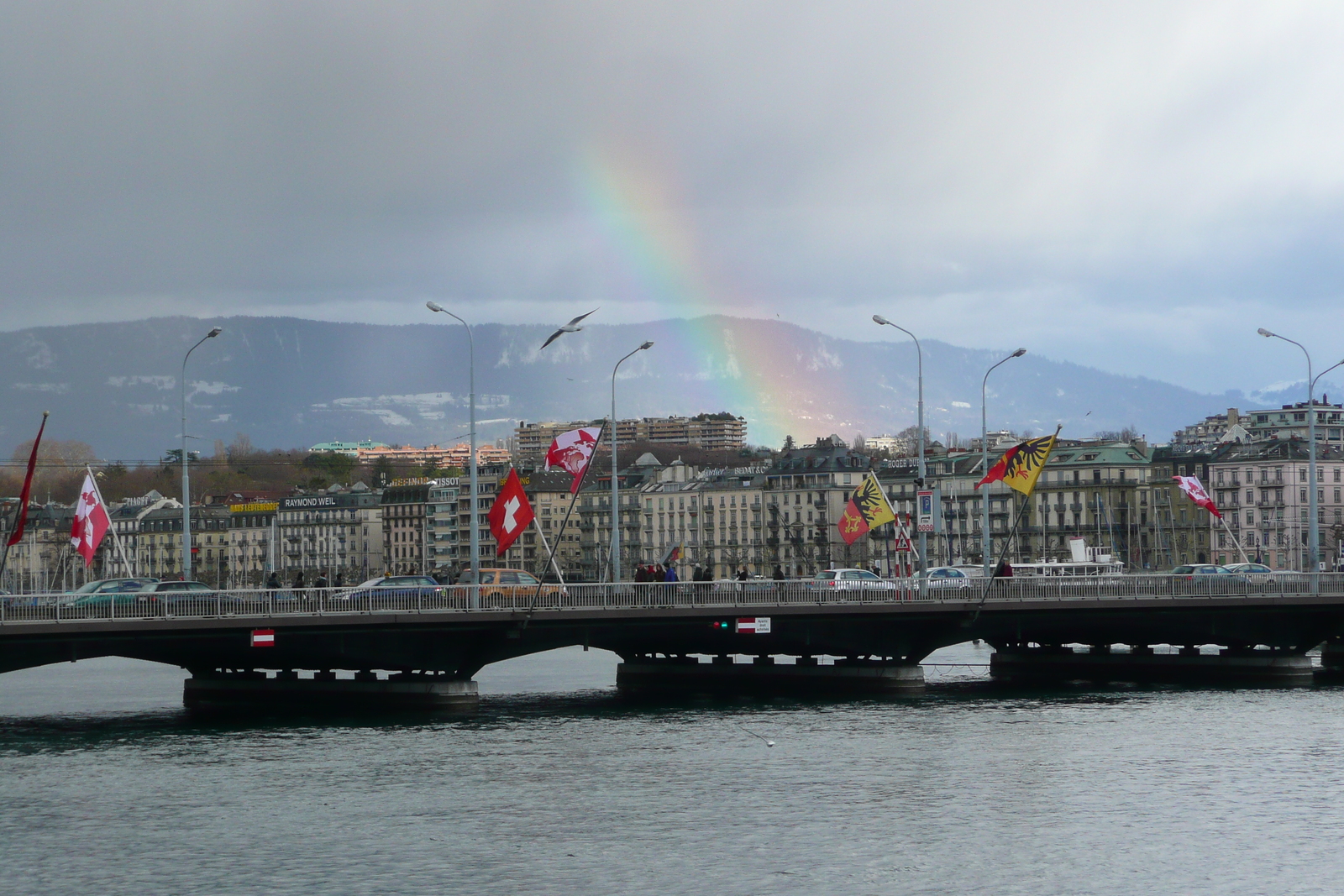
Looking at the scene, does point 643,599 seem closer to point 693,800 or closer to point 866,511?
point 866,511

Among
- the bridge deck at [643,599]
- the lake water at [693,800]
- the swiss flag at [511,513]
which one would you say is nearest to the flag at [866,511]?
the bridge deck at [643,599]

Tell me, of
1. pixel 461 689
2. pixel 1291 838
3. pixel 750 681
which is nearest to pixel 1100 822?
pixel 1291 838

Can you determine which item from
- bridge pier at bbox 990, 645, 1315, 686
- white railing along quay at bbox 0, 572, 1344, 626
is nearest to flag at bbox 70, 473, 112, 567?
white railing along quay at bbox 0, 572, 1344, 626

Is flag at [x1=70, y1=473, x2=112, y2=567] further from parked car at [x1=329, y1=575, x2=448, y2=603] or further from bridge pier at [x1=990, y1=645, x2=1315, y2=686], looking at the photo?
bridge pier at [x1=990, y1=645, x2=1315, y2=686]

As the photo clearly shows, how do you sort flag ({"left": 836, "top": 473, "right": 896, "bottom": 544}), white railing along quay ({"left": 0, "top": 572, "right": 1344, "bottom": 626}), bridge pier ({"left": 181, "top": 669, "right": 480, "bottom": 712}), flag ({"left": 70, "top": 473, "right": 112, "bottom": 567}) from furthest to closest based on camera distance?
flag ({"left": 836, "top": 473, "right": 896, "bottom": 544})
bridge pier ({"left": 181, "top": 669, "right": 480, "bottom": 712})
flag ({"left": 70, "top": 473, "right": 112, "bottom": 567})
white railing along quay ({"left": 0, "top": 572, "right": 1344, "bottom": 626})

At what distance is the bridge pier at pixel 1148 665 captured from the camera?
8656 centimetres

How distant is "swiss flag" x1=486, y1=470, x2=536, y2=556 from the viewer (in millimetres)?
66125

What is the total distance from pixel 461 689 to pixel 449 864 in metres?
31.8

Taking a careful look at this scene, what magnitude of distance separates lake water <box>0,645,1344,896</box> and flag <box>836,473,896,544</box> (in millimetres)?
7953

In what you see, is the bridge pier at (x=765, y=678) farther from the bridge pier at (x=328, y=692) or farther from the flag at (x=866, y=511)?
the bridge pier at (x=328, y=692)

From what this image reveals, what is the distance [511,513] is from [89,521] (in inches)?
646

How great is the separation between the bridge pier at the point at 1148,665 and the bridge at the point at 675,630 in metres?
0.10

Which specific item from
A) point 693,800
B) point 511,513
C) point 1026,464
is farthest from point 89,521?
point 1026,464

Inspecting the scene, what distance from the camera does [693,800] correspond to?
163ft
